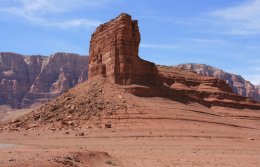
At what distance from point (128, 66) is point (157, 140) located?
15920 mm

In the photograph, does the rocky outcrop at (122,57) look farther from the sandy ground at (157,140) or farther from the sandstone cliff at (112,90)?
the sandy ground at (157,140)

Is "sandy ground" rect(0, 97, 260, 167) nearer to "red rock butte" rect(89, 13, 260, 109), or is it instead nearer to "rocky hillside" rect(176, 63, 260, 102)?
"red rock butte" rect(89, 13, 260, 109)

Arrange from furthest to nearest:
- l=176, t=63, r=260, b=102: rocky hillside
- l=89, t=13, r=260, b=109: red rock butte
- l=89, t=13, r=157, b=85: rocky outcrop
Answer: l=176, t=63, r=260, b=102: rocky hillside → l=89, t=13, r=157, b=85: rocky outcrop → l=89, t=13, r=260, b=109: red rock butte

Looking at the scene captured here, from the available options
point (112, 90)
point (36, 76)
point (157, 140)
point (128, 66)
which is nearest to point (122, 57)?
point (128, 66)

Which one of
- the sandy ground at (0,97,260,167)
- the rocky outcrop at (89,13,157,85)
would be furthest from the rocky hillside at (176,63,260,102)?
the sandy ground at (0,97,260,167)

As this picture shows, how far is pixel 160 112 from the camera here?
157 feet

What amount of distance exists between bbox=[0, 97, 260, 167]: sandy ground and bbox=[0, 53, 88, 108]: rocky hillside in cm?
11562

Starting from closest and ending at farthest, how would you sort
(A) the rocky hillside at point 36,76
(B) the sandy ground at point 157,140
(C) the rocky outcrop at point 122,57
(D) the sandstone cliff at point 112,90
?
(B) the sandy ground at point 157,140
(D) the sandstone cliff at point 112,90
(C) the rocky outcrop at point 122,57
(A) the rocky hillside at point 36,76

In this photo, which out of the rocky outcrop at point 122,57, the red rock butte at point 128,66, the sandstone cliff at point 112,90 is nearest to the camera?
the sandstone cliff at point 112,90

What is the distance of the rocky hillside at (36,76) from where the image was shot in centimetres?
16500

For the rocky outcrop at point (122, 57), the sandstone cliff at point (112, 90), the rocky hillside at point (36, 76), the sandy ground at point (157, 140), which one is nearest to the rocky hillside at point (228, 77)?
the rocky hillside at point (36, 76)

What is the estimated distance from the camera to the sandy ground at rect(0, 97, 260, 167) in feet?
95.6

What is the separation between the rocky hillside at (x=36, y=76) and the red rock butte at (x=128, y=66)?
104203mm

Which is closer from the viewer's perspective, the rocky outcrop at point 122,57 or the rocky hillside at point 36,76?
the rocky outcrop at point 122,57
